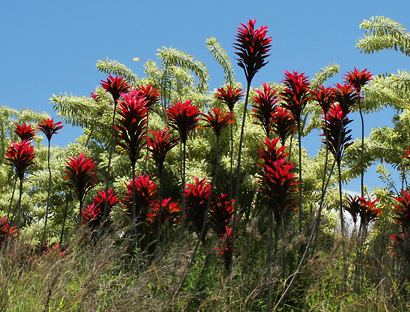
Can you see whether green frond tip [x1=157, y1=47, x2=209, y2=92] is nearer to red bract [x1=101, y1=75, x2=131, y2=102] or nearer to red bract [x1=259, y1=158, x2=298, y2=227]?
red bract [x1=101, y1=75, x2=131, y2=102]

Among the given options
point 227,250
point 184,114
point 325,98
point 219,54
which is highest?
point 219,54

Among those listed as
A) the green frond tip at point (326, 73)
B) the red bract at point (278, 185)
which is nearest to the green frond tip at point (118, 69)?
the green frond tip at point (326, 73)

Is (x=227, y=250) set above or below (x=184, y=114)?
below

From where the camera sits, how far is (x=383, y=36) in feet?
31.2

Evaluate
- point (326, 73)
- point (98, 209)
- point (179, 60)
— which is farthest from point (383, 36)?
point (98, 209)

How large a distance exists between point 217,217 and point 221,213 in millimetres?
64

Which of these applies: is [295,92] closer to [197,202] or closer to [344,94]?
[344,94]

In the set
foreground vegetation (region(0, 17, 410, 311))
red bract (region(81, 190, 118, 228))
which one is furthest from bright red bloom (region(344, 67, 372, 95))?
red bract (region(81, 190, 118, 228))

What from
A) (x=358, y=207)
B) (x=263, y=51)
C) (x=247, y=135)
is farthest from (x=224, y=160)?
(x=263, y=51)

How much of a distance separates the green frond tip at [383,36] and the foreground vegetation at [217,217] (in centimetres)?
3

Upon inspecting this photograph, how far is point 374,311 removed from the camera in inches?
125

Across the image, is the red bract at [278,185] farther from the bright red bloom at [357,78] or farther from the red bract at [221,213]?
the bright red bloom at [357,78]

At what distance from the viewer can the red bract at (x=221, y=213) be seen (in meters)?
3.99

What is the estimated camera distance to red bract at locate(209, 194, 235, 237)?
3986 mm
